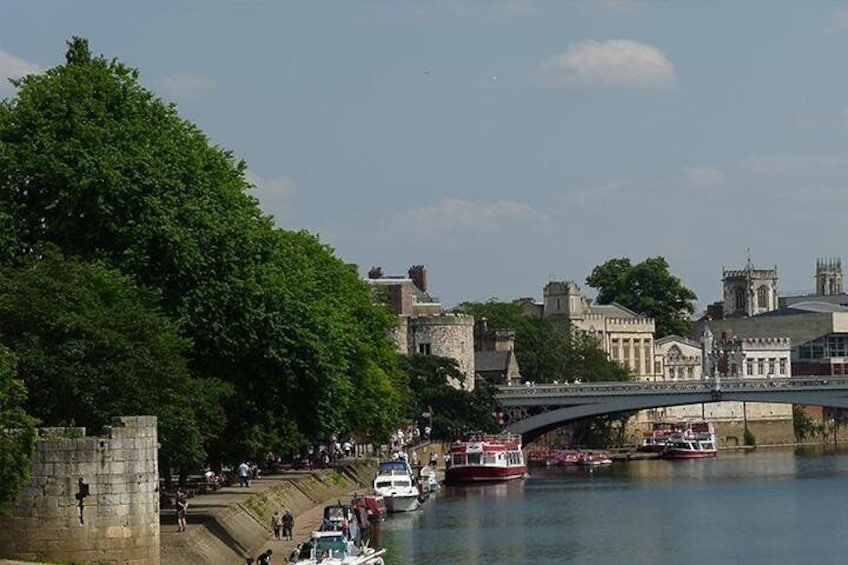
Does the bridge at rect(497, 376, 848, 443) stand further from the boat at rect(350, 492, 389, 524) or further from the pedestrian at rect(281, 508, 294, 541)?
the pedestrian at rect(281, 508, 294, 541)

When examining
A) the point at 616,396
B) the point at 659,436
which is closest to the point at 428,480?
the point at 616,396

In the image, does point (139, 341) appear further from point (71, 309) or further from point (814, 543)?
point (814, 543)

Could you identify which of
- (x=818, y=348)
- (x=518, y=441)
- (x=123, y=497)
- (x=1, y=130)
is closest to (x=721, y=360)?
(x=818, y=348)

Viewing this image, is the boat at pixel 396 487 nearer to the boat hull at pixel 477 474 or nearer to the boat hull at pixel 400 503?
the boat hull at pixel 400 503

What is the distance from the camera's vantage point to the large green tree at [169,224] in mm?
53719

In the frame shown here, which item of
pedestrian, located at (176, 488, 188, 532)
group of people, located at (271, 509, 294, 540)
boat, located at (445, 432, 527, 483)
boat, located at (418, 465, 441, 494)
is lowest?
group of people, located at (271, 509, 294, 540)

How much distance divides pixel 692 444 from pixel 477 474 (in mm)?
31876

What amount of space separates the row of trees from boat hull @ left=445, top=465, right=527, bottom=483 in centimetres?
4039

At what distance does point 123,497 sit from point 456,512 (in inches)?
1614

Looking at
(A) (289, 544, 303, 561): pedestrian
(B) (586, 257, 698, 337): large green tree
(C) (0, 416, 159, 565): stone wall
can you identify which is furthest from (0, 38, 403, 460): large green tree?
(B) (586, 257, 698, 337): large green tree

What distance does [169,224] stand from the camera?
175ft

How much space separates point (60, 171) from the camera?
53.8 metres

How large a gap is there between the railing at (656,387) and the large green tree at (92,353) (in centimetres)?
7569

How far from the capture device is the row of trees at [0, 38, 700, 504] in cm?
4838
